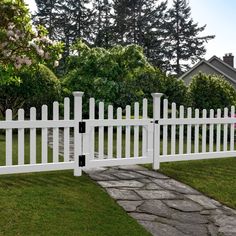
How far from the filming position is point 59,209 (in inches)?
180

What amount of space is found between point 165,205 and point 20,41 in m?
3.39

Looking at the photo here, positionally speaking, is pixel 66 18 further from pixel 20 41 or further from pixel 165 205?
pixel 165 205

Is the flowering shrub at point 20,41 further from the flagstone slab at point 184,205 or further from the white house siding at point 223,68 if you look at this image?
the white house siding at point 223,68

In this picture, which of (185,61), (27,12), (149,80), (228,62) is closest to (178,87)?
(149,80)

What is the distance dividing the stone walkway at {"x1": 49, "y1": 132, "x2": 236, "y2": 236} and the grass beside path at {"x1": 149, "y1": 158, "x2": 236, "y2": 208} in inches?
7.5

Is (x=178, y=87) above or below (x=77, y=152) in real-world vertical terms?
above

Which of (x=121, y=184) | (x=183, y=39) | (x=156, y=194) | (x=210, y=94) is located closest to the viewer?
(x=156, y=194)

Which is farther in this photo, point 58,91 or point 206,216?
point 58,91

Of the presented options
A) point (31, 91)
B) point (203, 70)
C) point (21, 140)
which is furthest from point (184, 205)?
point (203, 70)

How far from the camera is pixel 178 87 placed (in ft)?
50.3

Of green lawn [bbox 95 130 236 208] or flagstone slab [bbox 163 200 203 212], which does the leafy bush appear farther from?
flagstone slab [bbox 163 200 203 212]

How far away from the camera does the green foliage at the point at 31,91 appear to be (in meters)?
12.9

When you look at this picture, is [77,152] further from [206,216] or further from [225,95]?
[225,95]

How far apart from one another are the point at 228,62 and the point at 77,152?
2626cm
